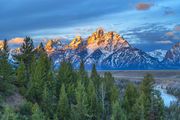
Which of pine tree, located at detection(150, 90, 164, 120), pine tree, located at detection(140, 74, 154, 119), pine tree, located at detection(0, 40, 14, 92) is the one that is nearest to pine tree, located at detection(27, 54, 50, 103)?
pine tree, located at detection(0, 40, 14, 92)

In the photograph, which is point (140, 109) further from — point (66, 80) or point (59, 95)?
point (66, 80)

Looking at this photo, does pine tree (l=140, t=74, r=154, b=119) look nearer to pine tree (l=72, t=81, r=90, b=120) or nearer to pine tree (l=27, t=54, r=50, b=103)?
pine tree (l=72, t=81, r=90, b=120)

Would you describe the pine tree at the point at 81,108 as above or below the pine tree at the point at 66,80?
below

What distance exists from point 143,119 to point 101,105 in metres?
17.4

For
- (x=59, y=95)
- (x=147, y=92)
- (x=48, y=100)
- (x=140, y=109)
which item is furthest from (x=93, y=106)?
(x=48, y=100)

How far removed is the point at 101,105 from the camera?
113438 mm

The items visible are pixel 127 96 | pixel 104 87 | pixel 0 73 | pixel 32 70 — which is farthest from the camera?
pixel 104 87

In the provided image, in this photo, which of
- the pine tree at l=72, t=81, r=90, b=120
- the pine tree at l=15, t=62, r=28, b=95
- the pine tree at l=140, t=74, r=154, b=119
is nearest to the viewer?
the pine tree at l=72, t=81, r=90, b=120

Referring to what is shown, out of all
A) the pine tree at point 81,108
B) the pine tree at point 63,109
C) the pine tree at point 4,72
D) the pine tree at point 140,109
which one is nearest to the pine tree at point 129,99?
the pine tree at point 140,109

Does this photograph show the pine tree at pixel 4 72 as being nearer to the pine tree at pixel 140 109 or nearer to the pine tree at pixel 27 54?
the pine tree at pixel 27 54

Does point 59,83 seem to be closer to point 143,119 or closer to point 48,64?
point 48,64

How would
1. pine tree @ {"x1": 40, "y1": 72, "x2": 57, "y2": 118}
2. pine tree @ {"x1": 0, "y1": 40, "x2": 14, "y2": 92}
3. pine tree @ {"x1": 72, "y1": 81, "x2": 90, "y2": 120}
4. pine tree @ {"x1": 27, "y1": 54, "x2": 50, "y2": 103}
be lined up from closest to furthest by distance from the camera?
pine tree @ {"x1": 0, "y1": 40, "x2": 14, "y2": 92}
pine tree @ {"x1": 40, "y1": 72, "x2": 57, "y2": 118}
pine tree @ {"x1": 72, "y1": 81, "x2": 90, "y2": 120}
pine tree @ {"x1": 27, "y1": 54, "x2": 50, "y2": 103}

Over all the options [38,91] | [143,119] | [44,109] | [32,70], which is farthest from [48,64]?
[143,119]

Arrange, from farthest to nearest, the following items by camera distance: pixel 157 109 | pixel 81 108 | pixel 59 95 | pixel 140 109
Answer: pixel 59 95 < pixel 140 109 < pixel 157 109 < pixel 81 108
